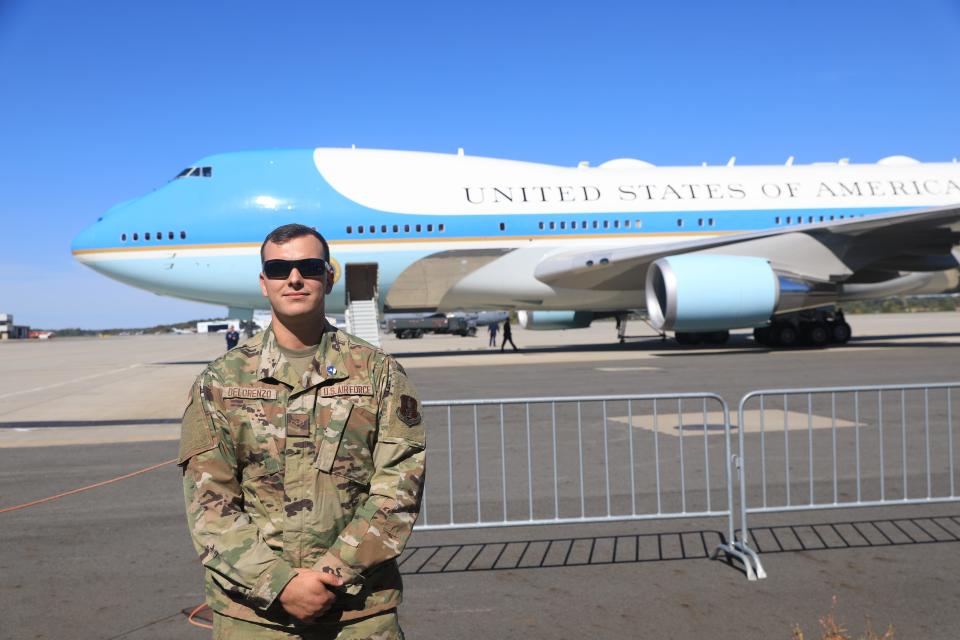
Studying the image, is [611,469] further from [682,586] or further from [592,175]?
[592,175]

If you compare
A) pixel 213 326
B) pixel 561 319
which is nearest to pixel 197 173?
pixel 561 319

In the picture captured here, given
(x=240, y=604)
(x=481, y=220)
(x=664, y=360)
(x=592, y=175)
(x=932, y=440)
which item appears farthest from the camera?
(x=592, y=175)

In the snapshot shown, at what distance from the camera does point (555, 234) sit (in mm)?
19969

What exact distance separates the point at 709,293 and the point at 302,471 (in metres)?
16.3

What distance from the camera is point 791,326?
2147 centimetres

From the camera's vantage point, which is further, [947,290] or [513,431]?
[947,290]

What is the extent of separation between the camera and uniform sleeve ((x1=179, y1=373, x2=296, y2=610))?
226 cm

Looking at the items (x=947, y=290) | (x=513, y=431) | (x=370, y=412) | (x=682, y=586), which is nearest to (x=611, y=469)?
(x=513, y=431)

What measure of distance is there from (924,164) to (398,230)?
46.8 feet

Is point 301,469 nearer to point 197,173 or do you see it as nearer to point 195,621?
point 195,621

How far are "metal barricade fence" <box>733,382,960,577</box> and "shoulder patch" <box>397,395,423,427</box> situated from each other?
291cm

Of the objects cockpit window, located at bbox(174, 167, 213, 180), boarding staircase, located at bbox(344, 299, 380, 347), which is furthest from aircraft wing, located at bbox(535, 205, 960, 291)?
cockpit window, located at bbox(174, 167, 213, 180)

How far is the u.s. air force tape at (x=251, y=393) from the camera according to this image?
2.41m

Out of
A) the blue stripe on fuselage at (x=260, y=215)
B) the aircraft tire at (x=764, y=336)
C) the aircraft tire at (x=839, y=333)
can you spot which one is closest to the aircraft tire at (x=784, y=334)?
the aircraft tire at (x=764, y=336)
